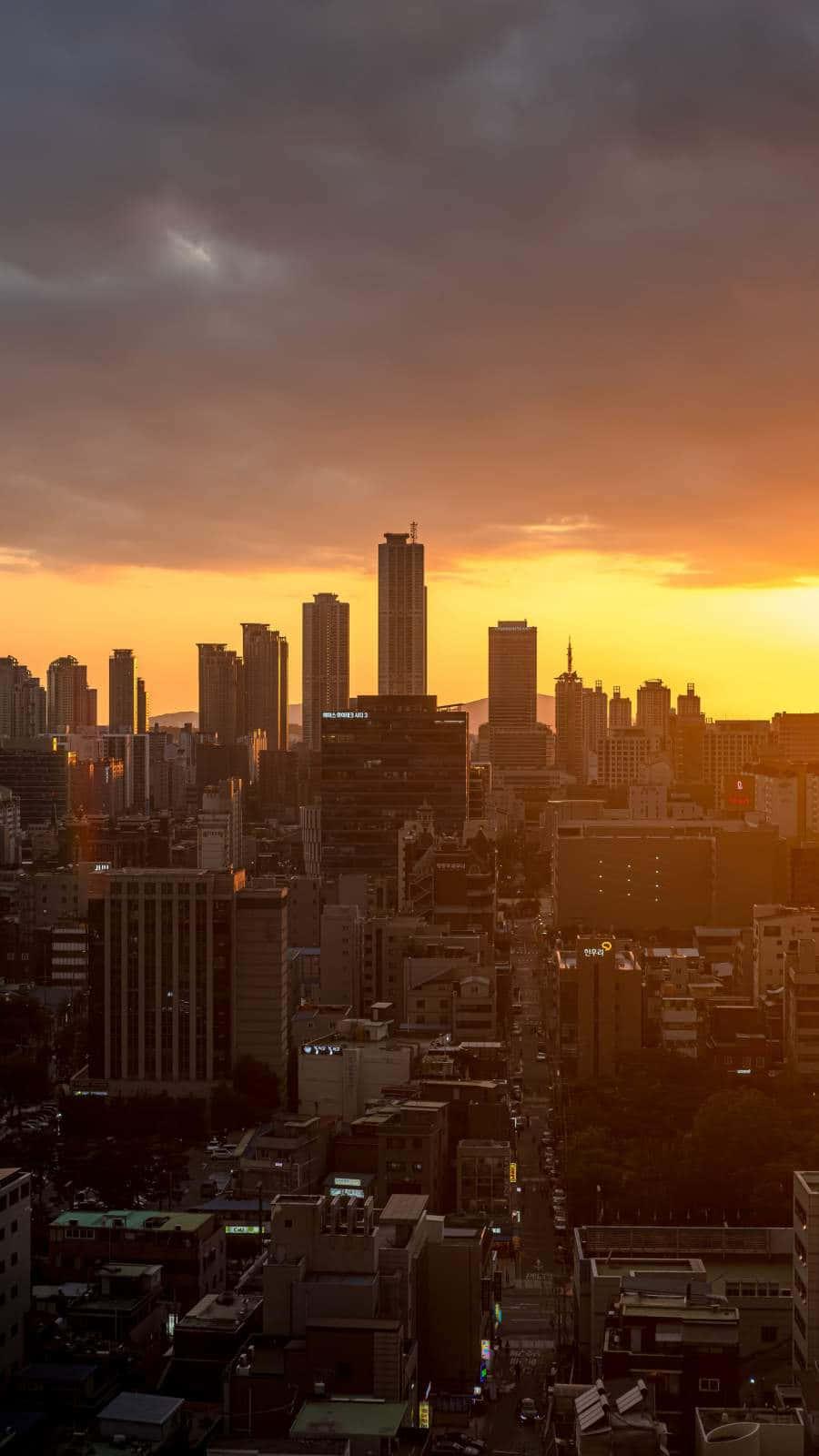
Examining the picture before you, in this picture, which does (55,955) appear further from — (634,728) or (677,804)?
(634,728)

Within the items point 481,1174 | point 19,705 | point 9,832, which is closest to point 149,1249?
point 481,1174

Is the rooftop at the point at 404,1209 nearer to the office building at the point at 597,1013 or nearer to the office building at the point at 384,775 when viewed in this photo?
the office building at the point at 597,1013

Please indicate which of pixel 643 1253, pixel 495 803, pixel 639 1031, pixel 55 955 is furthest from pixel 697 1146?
pixel 495 803

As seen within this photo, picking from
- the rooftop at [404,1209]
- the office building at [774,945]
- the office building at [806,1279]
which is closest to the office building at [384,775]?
the office building at [774,945]

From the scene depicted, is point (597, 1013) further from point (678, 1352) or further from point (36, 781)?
point (36, 781)

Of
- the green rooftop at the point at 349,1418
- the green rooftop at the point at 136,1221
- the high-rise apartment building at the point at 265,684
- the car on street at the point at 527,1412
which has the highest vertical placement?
the high-rise apartment building at the point at 265,684
